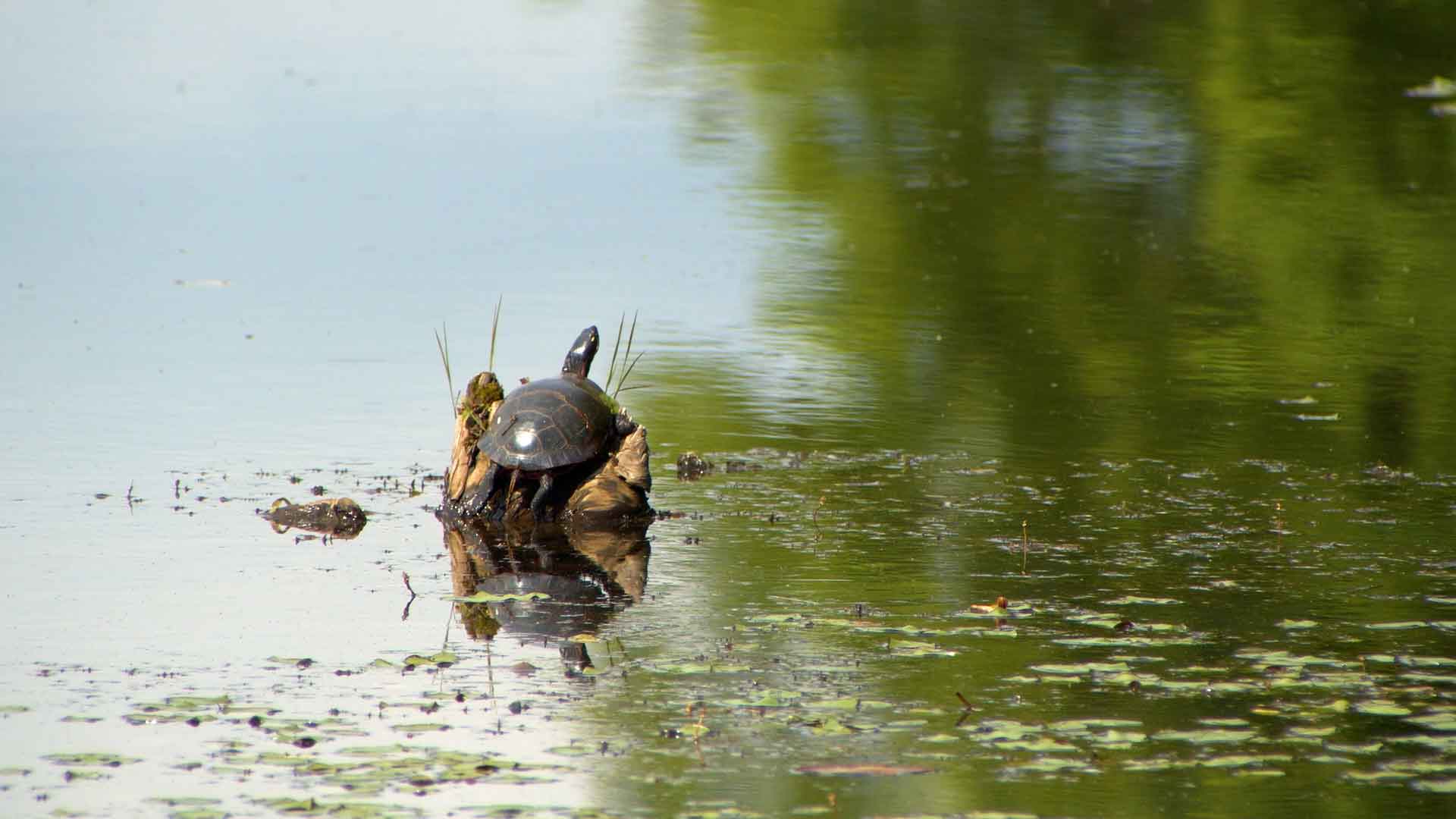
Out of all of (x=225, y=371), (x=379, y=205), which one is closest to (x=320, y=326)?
(x=225, y=371)

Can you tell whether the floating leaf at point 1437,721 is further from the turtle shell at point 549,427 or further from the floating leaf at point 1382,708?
Answer: the turtle shell at point 549,427

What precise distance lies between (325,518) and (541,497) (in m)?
1.11

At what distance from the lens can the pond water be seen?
7.34 metres

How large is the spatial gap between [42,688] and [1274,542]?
19.0ft

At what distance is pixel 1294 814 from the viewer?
6852 mm

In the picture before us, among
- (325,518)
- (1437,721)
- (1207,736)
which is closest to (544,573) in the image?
(325,518)

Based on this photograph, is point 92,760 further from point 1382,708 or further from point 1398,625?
point 1398,625

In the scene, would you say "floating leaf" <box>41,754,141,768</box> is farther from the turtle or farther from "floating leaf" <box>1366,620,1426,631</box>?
"floating leaf" <box>1366,620,1426,631</box>

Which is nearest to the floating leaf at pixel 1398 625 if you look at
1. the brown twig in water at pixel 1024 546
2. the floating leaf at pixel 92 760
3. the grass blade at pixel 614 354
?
the brown twig in water at pixel 1024 546

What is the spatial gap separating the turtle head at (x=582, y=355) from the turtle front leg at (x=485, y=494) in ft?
4.41

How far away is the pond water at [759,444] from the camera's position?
7340 millimetres

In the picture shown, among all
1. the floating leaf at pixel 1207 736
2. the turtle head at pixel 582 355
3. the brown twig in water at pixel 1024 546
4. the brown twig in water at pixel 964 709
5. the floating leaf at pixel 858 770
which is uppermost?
the turtle head at pixel 582 355

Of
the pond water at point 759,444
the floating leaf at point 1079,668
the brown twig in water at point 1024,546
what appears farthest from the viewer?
the brown twig in water at point 1024,546

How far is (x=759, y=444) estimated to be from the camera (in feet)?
41.9
